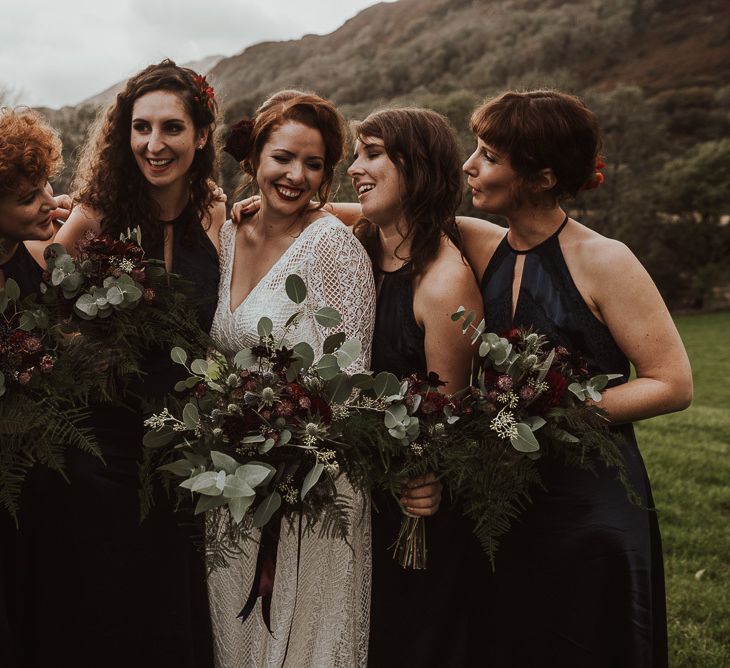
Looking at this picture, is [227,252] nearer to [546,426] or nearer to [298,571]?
[298,571]

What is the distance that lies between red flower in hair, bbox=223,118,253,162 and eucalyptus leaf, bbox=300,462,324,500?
5.88 feet

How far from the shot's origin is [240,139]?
11.7 ft

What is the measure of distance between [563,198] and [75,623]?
9.14 ft

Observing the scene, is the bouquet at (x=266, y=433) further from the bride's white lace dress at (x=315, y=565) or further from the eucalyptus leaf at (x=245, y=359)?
the bride's white lace dress at (x=315, y=565)

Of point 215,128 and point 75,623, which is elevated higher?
point 215,128

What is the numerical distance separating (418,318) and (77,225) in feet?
5.82

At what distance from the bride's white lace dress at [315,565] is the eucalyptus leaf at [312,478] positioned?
2.83ft

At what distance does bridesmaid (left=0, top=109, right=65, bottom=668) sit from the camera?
2.97 m

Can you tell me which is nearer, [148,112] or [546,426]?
[546,426]

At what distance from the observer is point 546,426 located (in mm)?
2705

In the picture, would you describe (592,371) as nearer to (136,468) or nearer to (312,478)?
(312,478)

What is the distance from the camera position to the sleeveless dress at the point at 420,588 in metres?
3.08

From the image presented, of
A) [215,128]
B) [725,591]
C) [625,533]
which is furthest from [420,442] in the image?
[725,591]

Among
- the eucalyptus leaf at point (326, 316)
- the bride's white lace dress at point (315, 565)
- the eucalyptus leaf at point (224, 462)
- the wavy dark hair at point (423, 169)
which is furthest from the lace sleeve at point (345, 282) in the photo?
the eucalyptus leaf at point (224, 462)
